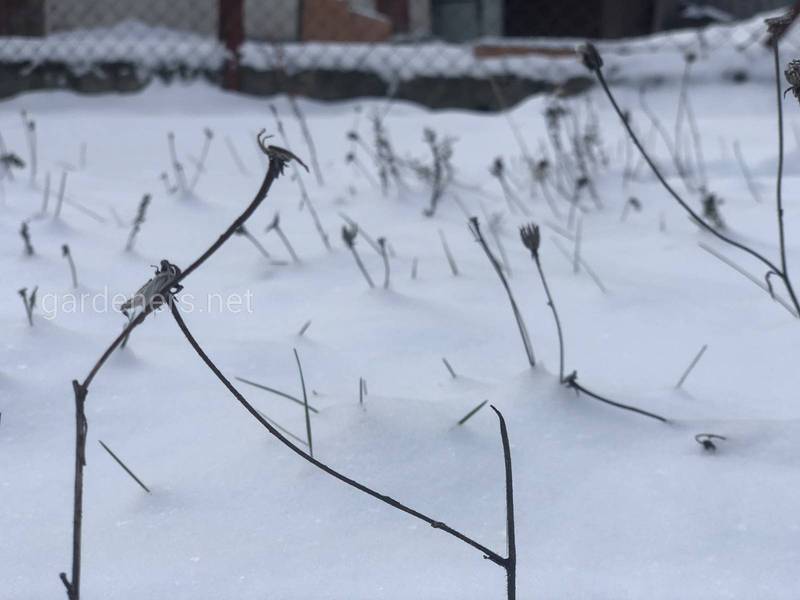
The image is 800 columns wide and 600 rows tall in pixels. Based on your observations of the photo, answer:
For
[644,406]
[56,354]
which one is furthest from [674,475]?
[56,354]

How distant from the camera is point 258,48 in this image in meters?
5.18

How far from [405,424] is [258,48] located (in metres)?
4.36

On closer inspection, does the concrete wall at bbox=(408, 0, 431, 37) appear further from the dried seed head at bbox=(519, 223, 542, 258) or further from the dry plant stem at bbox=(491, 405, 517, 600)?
the dry plant stem at bbox=(491, 405, 517, 600)

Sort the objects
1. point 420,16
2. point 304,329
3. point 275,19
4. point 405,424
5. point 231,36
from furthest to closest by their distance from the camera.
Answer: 1. point 420,16
2. point 275,19
3. point 231,36
4. point 304,329
5. point 405,424

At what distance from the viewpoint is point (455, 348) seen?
1565 millimetres

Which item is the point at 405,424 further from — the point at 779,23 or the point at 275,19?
the point at 275,19

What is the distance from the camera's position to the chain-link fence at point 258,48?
199 inches

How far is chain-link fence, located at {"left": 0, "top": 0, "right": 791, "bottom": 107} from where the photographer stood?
5.05 m

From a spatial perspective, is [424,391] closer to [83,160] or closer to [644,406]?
→ [644,406]

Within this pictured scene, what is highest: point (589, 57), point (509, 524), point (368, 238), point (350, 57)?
point (589, 57)

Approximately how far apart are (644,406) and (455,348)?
0.38 metres

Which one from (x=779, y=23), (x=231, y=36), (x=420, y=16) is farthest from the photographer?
(x=420, y=16)

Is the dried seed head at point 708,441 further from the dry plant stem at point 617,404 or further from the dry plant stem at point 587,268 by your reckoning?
the dry plant stem at point 587,268

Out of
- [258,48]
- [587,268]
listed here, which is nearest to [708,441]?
[587,268]
